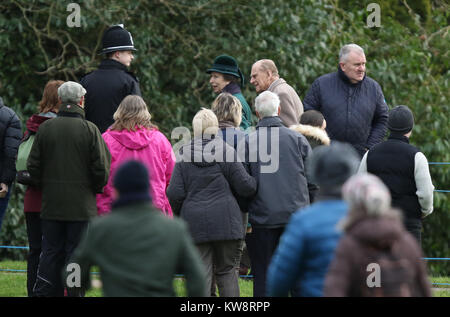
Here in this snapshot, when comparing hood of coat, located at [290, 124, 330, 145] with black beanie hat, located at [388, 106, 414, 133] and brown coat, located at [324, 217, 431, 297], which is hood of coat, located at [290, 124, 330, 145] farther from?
brown coat, located at [324, 217, 431, 297]

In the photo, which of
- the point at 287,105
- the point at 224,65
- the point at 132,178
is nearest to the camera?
the point at 132,178

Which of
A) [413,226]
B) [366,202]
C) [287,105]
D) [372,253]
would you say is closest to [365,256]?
[372,253]

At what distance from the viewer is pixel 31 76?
12.2 meters

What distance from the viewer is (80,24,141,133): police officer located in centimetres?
778

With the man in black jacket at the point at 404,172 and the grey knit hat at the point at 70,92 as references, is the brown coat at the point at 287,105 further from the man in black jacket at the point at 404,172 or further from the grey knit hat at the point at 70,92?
the grey knit hat at the point at 70,92

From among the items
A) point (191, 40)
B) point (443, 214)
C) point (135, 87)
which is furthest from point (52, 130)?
point (443, 214)

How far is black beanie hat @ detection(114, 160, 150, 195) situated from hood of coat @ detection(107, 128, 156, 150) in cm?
301

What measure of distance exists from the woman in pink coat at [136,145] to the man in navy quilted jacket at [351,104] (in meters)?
1.67

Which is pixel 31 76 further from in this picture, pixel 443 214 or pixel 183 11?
pixel 443 214

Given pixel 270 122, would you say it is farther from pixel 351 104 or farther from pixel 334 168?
pixel 334 168

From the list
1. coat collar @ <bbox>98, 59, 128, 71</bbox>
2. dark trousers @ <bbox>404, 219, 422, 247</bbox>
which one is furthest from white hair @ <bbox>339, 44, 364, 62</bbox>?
coat collar @ <bbox>98, 59, 128, 71</bbox>

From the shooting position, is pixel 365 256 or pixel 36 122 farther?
pixel 36 122

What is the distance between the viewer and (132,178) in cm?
422

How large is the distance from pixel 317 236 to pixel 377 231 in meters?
0.36
